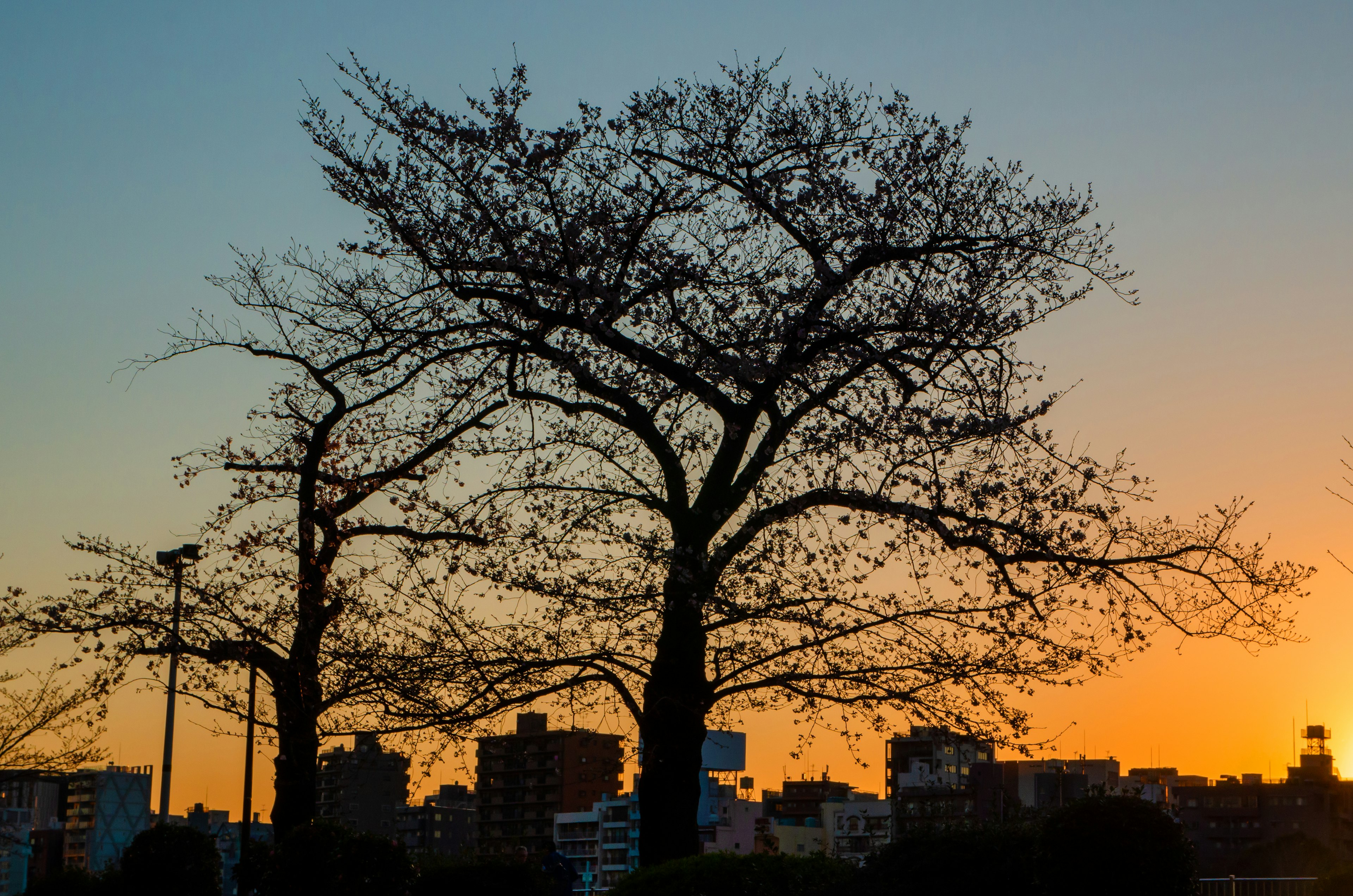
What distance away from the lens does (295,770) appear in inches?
670

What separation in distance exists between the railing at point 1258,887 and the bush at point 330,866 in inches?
418

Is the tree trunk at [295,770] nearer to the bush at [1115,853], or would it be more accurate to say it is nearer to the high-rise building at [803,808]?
the bush at [1115,853]

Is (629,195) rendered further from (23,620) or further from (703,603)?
(23,620)

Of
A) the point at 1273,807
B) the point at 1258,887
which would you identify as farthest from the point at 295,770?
the point at 1273,807

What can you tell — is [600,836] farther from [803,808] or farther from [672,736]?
[672,736]

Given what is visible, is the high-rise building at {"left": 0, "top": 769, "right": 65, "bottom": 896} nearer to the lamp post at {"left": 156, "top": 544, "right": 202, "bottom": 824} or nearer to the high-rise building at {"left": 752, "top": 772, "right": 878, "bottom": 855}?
the lamp post at {"left": 156, "top": 544, "right": 202, "bottom": 824}

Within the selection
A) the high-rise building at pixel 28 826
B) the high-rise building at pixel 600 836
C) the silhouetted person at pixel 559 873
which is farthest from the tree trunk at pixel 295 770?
the high-rise building at pixel 600 836

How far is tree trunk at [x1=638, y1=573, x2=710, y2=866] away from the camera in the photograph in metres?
14.5

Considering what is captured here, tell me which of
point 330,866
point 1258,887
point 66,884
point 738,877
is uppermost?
point 738,877

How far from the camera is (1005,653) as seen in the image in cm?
1445

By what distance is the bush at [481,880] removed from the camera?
1762 cm

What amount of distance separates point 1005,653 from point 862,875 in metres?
3.55

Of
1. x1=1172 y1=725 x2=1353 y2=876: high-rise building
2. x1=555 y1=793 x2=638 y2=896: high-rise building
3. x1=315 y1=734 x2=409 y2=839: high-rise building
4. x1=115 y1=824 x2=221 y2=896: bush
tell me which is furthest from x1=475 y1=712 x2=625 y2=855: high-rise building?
x1=315 y1=734 x2=409 y2=839: high-rise building

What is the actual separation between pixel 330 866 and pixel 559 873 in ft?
11.2
